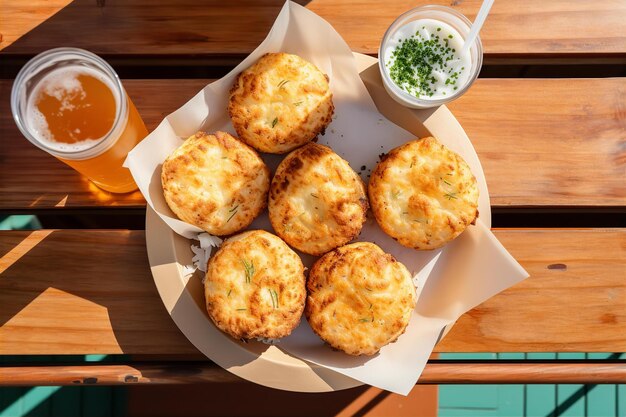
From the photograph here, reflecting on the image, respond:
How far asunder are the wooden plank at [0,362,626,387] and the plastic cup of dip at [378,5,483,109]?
91cm

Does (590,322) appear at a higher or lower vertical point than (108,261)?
lower

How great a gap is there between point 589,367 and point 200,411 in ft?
5.32

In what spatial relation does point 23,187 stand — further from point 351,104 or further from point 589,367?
point 589,367

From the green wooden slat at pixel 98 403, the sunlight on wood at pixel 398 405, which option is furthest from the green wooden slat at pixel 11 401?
the sunlight on wood at pixel 398 405

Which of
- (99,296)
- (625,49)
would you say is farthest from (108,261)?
(625,49)

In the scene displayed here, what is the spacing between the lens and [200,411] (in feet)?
8.40

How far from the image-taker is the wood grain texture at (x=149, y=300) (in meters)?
2.04

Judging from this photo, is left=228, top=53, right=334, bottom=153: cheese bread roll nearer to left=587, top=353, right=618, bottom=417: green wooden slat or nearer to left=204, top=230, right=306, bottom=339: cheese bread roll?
left=204, top=230, right=306, bottom=339: cheese bread roll

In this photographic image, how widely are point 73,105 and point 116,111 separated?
17cm

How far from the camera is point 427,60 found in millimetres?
2016

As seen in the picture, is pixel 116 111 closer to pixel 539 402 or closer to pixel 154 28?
pixel 154 28

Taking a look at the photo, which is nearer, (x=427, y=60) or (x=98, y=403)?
(x=427, y=60)

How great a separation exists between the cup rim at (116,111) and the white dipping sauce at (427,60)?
894 millimetres

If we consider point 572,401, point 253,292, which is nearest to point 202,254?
point 253,292
